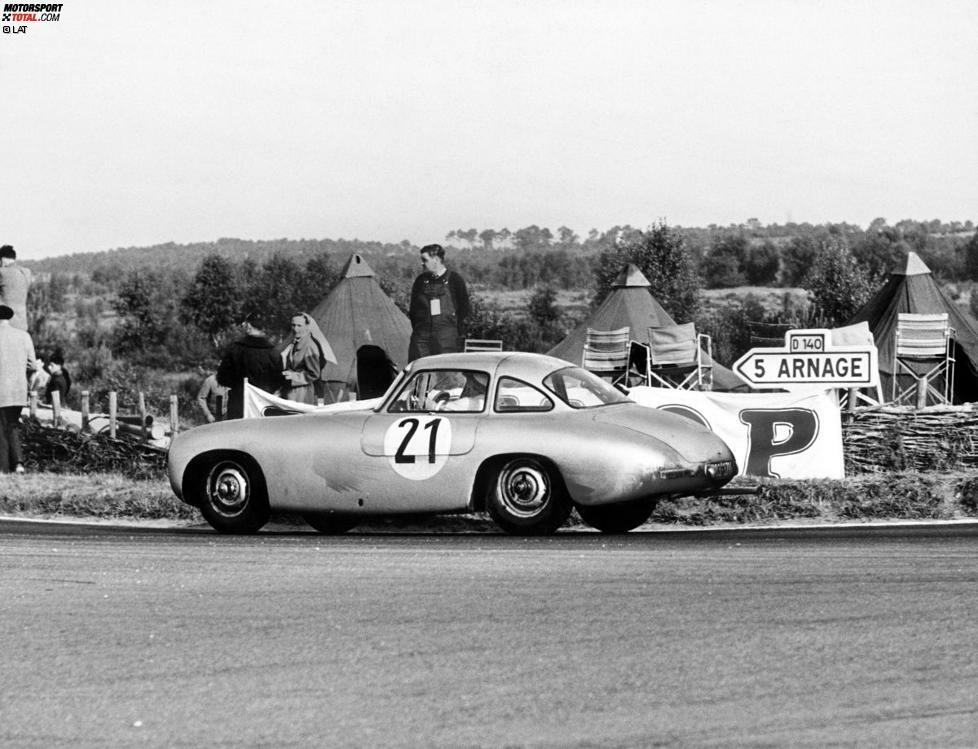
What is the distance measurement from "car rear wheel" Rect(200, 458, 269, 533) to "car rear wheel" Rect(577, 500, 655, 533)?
2.09 meters

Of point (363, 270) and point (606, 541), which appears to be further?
point (363, 270)

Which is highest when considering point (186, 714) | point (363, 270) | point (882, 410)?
point (363, 270)

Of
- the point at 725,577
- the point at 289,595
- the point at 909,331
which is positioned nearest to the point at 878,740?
the point at 725,577

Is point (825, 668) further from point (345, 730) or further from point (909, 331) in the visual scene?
point (909, 331)

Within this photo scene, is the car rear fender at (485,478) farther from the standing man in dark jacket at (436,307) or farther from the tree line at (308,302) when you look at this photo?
the tree line at (308,302)

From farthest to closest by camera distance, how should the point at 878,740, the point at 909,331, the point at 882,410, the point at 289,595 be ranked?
1. the point at 909,331
2. the point at 882,410
3. the point at 289,595
4. the point at 878,740

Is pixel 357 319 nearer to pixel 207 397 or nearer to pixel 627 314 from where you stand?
pixel 627 314

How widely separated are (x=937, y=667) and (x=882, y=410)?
980 centimetres

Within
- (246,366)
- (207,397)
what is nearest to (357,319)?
(207,397)

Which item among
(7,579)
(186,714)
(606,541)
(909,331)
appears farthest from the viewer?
(909,331)

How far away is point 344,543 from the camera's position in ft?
30.3

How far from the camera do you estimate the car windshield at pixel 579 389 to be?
31.7 ft

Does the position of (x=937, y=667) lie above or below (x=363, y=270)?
below

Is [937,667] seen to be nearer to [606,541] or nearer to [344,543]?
[606,541]
